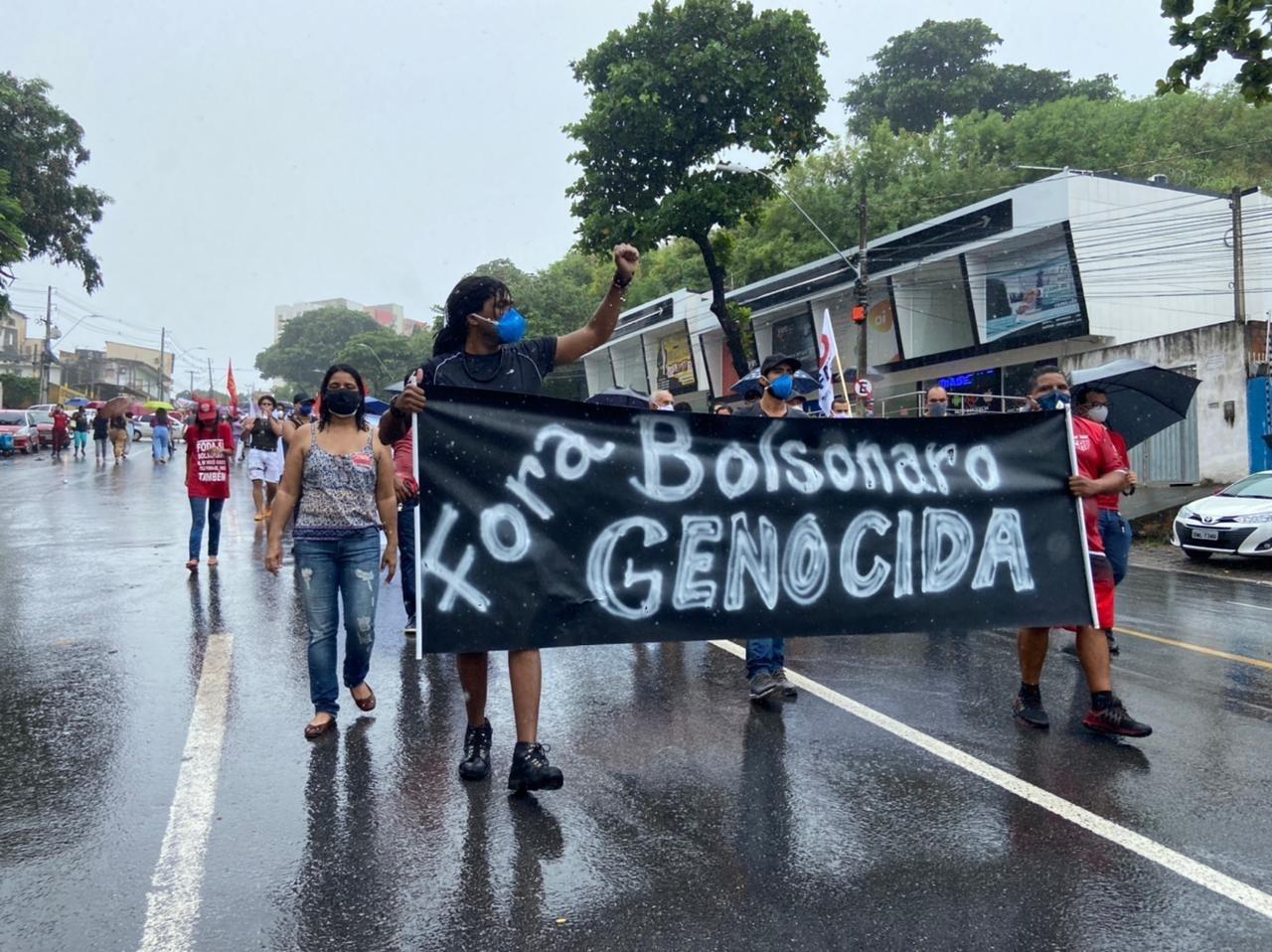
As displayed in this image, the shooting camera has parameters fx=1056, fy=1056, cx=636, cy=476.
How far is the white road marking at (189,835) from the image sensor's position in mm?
3115

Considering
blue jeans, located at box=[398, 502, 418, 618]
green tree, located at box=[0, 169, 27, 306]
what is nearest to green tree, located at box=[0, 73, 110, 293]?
green tree, located at box=[0, 169, 27, 306]

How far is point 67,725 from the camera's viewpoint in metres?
5.21

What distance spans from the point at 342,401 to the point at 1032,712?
148 inches

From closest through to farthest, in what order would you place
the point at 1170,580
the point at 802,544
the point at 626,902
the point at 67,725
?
the point at 626,902, the point at 802,544, the point at 67,725, the point at 1170,580

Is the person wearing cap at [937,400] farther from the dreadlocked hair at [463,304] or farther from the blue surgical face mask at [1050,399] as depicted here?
the dreadlocked hair at [463,304]

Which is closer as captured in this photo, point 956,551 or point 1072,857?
point 1072,857

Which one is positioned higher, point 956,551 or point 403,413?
point 403,413

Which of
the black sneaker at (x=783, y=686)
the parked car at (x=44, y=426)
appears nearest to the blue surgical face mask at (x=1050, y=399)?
the black sneaker at (x=783, y=686)

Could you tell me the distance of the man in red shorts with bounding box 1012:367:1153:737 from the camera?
5074 mm

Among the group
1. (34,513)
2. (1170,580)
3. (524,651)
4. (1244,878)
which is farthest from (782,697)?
(34,513)

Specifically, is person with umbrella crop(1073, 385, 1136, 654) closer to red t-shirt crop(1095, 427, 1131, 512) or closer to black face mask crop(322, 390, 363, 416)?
red t-shirt crop(1095, 427, 1131, 512)

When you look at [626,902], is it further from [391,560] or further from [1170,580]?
[1170,580]

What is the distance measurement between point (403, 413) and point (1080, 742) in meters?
3.49

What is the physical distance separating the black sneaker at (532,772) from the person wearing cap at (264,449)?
10739mm
